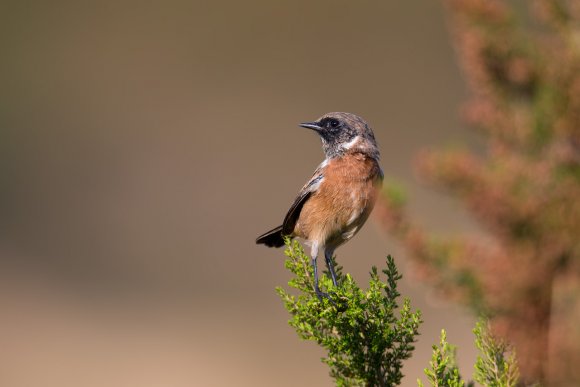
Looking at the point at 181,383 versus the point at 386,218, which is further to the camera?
the point at 181,383

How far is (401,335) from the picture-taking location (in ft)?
8.08

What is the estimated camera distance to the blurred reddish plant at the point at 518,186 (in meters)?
3.26

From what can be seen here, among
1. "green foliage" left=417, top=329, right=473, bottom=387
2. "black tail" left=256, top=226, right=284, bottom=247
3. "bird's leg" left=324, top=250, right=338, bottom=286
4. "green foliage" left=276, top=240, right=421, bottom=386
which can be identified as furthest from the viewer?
"black tail" left=256, top=226, right=284, bottom=247

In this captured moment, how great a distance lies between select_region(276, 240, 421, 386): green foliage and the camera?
8.07 ft

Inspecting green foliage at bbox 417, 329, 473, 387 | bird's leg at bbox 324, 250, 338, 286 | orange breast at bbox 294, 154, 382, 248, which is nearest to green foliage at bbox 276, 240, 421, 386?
green foliage at bbox 417, 329, 473, 387

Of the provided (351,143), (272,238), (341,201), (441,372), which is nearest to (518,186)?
(341,201)

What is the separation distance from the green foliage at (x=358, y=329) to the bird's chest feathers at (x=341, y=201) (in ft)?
3.02

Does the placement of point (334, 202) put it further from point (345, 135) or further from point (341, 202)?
point (345, 135)

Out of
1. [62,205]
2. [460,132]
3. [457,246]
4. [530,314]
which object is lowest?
[530,314]

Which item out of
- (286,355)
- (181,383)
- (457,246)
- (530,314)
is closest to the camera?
(530,314)

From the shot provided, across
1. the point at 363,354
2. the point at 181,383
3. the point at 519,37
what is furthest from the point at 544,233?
the point at 181,383

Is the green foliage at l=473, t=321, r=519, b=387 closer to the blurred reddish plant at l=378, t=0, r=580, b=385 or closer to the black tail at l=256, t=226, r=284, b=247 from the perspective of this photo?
the blurred reddish plant at l=378, t=0, r=580, b=385

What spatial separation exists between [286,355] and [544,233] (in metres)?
5.84

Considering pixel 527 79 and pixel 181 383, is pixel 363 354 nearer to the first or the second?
pixel 527 79
